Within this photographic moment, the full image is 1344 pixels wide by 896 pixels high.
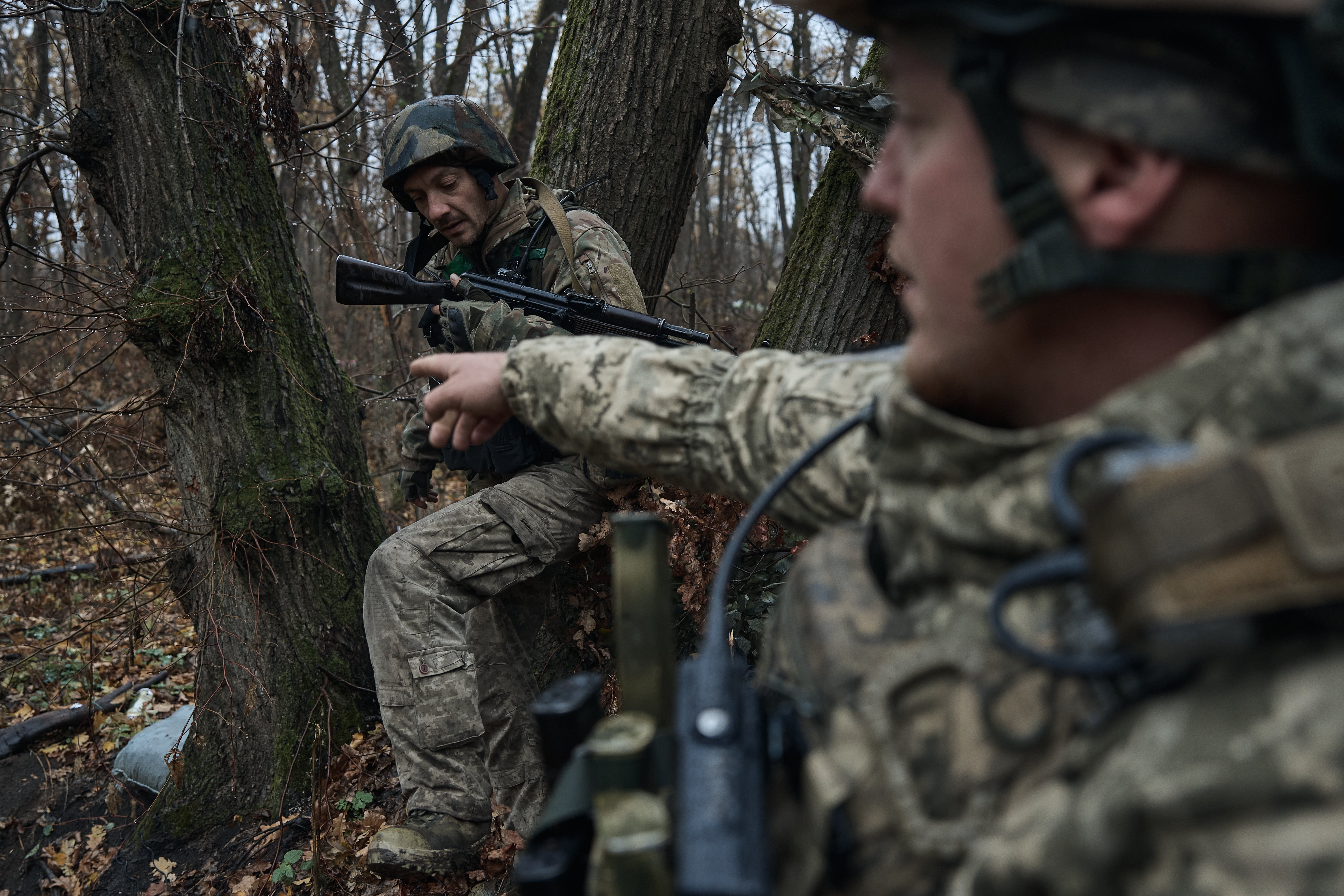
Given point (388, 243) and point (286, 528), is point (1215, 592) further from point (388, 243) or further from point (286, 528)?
point (388, 243)

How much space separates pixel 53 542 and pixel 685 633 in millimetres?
6735

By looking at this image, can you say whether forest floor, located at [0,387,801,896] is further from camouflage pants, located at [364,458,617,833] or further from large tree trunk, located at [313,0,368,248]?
large tree trunk, located at [313,0,368,248]

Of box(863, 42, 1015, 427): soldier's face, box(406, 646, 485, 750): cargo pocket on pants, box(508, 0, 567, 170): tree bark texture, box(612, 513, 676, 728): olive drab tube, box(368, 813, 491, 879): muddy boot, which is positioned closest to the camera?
box(863, 42, 1015, 427): soldier's face

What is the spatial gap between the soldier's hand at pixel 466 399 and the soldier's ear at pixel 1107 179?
3.76 ft

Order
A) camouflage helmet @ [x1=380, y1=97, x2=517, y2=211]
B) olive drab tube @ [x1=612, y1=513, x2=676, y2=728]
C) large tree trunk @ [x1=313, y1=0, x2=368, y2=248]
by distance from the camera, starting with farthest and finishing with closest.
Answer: large tree trunk @ [x1=313, y1=0, x2=368, y2=248] < camouflage helmet @ [x1=380, y1=97, x2=517, y2=211] < olive drab tube @ [x1=612, y1=513, x2=676, y2=728]

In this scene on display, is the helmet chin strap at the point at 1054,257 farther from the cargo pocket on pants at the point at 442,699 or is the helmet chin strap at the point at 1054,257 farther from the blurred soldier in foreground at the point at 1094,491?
the cargo pocket on pants at the point at 442,699

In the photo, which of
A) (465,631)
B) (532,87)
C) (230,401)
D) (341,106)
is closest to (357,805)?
(465,631)

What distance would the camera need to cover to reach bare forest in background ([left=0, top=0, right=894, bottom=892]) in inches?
148

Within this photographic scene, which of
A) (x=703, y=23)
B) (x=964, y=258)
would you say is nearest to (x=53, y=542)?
(x=703, y=23)

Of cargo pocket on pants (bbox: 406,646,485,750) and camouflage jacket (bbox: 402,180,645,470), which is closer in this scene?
cargo pocket on pants (bbox: 406,646,485,750)

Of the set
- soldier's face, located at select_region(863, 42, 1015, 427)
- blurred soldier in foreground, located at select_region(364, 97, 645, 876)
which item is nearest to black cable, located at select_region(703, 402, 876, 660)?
soldier's face, located at select_region(863, 42, 1015, 427)

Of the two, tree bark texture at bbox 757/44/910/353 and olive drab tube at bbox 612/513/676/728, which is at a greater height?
tree bark texture at bbox 757/44/910/353

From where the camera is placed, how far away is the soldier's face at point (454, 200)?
3.81 m

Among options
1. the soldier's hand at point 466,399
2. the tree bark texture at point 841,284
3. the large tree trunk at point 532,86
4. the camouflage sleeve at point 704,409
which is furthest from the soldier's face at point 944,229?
the large tree trunk at point 532,86
